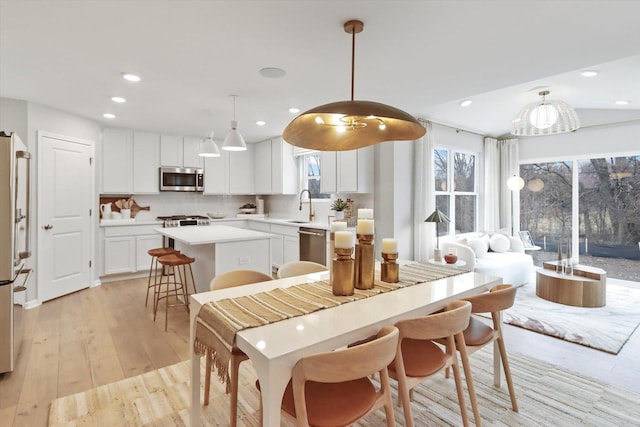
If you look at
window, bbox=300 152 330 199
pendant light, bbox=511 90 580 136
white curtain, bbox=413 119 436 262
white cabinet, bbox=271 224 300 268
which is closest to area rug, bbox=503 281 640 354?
white curtain, bbox=413 119 436 262

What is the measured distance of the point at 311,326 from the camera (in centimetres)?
136

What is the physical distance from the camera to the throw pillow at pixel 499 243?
17.3 ft

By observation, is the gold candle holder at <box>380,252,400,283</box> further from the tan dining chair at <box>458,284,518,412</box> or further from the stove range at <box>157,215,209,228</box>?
the stove range at <box>157,215,209,228</box>

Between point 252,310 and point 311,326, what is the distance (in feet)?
1.07

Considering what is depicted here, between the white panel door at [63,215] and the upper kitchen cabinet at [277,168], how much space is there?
8.88 ft

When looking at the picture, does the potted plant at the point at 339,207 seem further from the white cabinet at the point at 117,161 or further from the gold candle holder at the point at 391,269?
the white cabinet at the point at 117,161

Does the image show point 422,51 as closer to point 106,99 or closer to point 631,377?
point 631,377

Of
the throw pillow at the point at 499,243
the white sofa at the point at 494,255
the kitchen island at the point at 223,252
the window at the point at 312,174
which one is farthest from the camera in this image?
the window at the point at 312,174

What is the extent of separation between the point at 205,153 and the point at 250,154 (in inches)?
117

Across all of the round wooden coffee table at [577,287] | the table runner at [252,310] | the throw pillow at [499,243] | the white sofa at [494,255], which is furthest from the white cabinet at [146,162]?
the round wooden coffee table at [577,287]

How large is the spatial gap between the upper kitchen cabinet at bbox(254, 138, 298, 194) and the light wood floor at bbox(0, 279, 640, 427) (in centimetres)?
285

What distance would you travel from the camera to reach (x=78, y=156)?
4.49m

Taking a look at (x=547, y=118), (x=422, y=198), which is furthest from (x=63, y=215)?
(x=547, y=118)

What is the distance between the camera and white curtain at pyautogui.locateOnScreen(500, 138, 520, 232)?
611 centimetres
